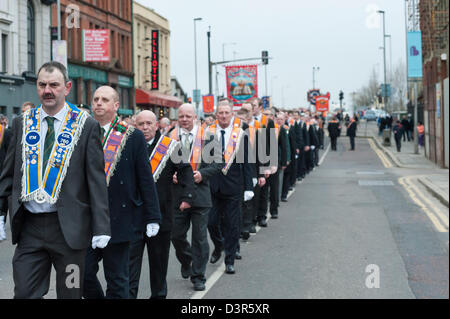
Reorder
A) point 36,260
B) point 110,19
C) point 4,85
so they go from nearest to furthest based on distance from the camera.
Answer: point 36,260, point 4,85, point 110,19

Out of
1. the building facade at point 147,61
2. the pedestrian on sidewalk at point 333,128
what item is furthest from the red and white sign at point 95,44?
the building facade at point 147,61

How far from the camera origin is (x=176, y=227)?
7684mm

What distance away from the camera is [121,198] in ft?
18.5

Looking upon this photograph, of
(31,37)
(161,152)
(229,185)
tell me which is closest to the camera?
(161,152)

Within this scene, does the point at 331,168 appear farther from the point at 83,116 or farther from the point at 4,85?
the point at 83,116

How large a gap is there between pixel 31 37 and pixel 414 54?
18897 millimetres

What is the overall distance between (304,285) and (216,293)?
3.13ft

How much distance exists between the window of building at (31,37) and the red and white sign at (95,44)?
8.23 feet

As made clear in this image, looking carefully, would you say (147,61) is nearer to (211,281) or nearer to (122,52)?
(122,52)

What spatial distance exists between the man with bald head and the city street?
0.51m

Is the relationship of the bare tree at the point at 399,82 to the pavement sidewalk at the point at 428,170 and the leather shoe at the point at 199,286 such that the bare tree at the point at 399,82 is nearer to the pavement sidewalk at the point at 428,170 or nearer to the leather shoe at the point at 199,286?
the pavement sidewalk at the point at 428,170

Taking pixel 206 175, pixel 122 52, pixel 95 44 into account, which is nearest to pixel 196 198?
pixel 206 175

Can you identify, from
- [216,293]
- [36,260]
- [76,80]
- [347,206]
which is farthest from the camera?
[76,80]
